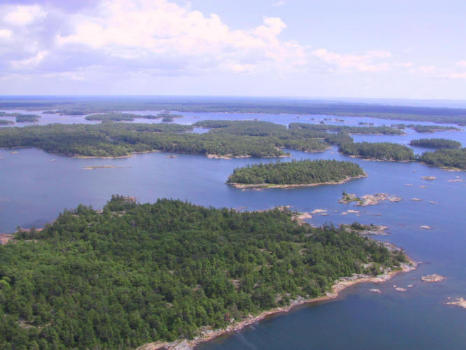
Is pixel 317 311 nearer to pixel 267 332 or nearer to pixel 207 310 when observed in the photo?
pixel 267 332

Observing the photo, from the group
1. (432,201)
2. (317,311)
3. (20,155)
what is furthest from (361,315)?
(20,155)

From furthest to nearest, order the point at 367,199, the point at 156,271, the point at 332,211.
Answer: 1. the point at 367,199
2. the point at 332,211
3. the point at 156,271

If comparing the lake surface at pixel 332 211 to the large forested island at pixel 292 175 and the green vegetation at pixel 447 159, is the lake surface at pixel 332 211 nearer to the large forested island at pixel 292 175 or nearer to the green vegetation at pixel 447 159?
the large forested island at pixel 292 175

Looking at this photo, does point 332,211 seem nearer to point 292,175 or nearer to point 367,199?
point 367,199

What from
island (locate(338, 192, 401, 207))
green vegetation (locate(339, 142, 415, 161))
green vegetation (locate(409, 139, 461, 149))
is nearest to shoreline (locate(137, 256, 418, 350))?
island (locate(338, 192, 401, 207))

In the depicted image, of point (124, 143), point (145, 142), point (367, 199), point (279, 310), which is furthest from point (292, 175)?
point (124, 143)

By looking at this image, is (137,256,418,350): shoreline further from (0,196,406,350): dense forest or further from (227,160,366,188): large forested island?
(227,160,366,188): large forested island
